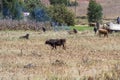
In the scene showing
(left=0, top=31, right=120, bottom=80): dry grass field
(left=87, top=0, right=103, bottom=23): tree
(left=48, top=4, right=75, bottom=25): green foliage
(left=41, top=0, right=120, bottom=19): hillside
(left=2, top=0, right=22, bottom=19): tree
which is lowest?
(left=41, top=0, right=120, bottom=19): hillside

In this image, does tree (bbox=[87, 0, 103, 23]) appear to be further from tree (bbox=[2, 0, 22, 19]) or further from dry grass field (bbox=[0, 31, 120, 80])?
dry grass field (bbox=[0, 31, 120, 80])

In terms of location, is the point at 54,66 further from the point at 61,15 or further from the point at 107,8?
the point at 107,8

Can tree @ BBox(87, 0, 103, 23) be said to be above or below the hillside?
→ above

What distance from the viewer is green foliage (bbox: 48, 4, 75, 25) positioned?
53.9 m

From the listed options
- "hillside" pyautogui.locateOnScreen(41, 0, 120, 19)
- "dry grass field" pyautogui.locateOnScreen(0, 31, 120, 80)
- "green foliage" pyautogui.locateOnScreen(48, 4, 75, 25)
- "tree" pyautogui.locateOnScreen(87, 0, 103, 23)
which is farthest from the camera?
"hillside" pyautogui.locateOnScreen(41, 0, 120, 19)

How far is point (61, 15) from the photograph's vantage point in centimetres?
5450

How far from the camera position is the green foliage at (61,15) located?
5391cm

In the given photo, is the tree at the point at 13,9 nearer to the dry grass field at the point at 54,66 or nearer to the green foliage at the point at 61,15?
the green foliage at the point at 61,15

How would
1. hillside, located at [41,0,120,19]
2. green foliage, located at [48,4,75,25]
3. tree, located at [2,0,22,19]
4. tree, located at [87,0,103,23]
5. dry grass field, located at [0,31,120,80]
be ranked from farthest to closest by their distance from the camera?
hillside, located at [41,0,120,19] < tree, located at [87,0,103,23] < green foliage, located at [48,4,75,25] < tree, located at [2,0,22,19] < dry grass field, located at [0,31,120,80]

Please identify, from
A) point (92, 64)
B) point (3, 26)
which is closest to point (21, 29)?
point (3, 26)

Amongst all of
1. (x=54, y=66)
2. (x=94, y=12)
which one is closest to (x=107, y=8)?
(x=94, y=12)

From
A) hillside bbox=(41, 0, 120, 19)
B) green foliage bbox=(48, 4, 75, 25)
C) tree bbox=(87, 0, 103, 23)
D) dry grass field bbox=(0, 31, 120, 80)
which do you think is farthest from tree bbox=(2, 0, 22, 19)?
hillside bbox=(41, 0, 120, 19)

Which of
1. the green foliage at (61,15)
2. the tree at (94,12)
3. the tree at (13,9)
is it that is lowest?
the tree at (94,12)

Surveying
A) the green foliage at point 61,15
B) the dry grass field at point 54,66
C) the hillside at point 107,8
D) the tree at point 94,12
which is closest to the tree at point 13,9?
the green foliage at point 61,15
